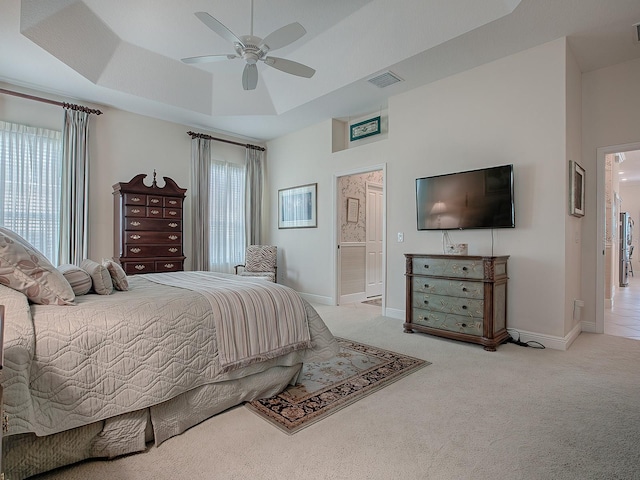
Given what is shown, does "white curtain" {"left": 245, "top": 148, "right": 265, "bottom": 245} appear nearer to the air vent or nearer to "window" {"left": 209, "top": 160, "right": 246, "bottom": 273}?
"window" {"left": 209, "top": 160, "right": 246, "bottom": 273}

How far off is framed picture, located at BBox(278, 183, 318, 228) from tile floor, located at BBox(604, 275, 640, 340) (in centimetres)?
420

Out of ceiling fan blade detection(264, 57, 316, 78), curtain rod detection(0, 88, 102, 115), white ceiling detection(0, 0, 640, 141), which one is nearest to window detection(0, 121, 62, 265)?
curtain rod detection(0, 88, 102, 115)

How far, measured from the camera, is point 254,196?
6391 mm

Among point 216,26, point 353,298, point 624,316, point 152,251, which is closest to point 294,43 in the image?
point 216,26

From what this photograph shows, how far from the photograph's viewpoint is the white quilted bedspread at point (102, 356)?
1.35 metres

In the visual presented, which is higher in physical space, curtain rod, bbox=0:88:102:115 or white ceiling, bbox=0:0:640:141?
white ceiling, bbox=0:0:640:141

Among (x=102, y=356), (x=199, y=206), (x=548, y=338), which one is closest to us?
(x=102, y=356)

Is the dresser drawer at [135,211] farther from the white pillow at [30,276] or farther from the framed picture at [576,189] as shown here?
the framed picture at [576,189]

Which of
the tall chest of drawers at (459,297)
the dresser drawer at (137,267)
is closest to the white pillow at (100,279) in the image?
the dresser drawer at (137,267)

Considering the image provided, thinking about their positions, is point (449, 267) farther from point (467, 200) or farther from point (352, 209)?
point (352, 209)

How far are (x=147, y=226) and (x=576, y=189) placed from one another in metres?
5.24

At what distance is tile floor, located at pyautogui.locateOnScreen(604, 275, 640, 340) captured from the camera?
12.6 feet

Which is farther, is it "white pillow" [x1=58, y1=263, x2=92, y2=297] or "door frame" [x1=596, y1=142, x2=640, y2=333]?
"door frame" [x1=596, y1=142, x2=640, y2=333]

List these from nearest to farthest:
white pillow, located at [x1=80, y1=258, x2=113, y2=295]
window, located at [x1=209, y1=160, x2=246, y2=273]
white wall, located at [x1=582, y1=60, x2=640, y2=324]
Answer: white pillow, located at [x1=80, y1=258, x2=113, y2=295]
white wall, located at [x1=582, y1=60, x2=640, y2=324]
window, located at [x1=209, y1=160, x2=246, y2=273]
